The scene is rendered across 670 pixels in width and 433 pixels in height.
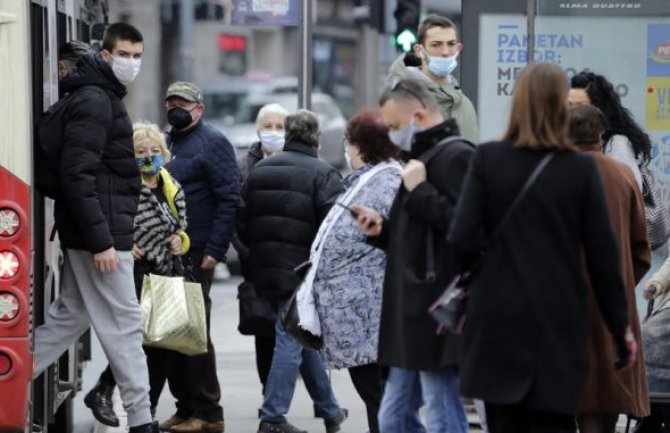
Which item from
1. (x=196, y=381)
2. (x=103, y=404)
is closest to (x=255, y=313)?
(x=196, y=381)

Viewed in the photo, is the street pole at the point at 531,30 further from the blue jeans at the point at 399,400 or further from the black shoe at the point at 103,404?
the black shoe at the point at 103,404

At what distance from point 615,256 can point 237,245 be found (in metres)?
4.76

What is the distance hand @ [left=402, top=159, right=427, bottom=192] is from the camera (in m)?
6.92

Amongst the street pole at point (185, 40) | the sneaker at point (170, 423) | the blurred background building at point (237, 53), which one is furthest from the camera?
the street pole at point (185, 40)

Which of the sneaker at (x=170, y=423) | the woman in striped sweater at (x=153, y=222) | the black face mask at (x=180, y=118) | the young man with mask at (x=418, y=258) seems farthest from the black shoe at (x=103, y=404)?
the young man with mask at (x=418, y=258)

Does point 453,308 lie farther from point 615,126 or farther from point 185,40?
point 185,40

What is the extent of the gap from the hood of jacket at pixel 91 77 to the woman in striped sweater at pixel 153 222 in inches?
48.1

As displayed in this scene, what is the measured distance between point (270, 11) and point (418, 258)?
641 centimetres

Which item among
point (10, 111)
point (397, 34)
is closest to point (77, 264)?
point (10, 111)

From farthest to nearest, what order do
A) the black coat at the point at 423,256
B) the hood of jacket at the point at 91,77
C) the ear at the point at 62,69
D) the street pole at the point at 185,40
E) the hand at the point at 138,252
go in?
the street pole at the point at 185,40 < the hand at the point at 138,252 < the ear at the point at 62,69 < the hood of jacket at the point at 91,77 < the black coat at the point at 423,256

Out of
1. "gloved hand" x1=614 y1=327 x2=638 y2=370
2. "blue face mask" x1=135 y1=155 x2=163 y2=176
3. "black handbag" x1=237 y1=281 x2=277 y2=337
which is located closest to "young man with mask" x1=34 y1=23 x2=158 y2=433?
"blue face mask" x1=135 y1=155 x2=163 y2=176

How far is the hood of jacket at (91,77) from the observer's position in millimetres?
8602

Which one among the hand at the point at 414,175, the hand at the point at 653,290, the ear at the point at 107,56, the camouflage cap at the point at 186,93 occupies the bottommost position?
the hand at the point at 653,290

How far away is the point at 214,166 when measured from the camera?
1049 centimetres
